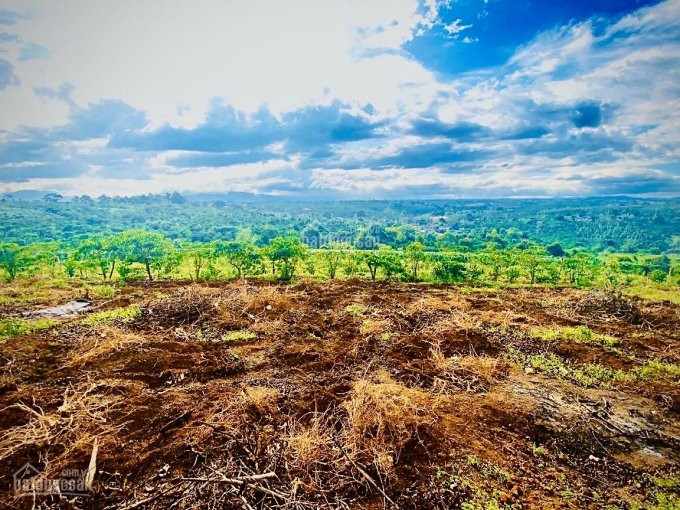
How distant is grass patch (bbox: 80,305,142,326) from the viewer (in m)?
11.0

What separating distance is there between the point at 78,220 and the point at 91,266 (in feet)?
400

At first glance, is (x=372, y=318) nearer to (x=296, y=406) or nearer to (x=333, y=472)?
(x=296, y=406)

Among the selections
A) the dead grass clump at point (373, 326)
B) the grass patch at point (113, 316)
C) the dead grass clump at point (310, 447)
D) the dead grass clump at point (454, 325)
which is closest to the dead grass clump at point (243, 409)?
the dead grass clump at point (310, 447)

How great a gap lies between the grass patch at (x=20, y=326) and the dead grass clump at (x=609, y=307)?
18.3 metres

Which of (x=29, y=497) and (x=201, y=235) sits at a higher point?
(x=29, y=497)

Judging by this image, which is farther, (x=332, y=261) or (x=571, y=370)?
(x=332, y=261)

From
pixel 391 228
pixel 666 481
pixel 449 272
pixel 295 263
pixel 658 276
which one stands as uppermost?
pixel 666 481

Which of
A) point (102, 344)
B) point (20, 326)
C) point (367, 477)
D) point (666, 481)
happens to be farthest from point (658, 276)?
point (20, 326)

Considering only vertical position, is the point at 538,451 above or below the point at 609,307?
above

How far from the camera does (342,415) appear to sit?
6.02 m

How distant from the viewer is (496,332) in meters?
10.4

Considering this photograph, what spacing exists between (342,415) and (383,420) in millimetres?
743

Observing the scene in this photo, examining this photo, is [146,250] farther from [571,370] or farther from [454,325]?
[571,370]

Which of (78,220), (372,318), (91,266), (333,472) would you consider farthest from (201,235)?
(333,472)
